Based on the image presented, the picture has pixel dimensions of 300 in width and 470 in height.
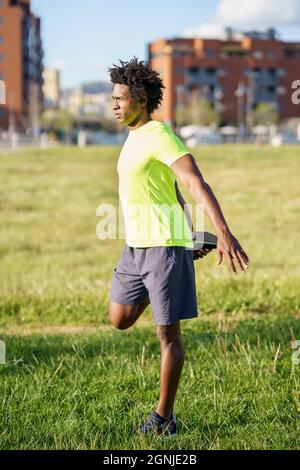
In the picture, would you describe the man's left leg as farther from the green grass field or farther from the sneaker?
the green grass field

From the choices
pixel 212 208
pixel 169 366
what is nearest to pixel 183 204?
pixel 212 208

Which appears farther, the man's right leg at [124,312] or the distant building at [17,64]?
the distant building at [17,64]

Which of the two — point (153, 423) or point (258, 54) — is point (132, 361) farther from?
point (258, 54)

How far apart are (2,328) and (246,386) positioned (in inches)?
118

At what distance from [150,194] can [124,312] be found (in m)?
0.68

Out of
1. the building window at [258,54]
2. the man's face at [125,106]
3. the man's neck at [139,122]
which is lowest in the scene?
the man's neck at [139,122]

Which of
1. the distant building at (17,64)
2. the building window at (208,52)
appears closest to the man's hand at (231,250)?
the distant building at (17,64)

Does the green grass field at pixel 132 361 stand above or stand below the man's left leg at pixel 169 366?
below

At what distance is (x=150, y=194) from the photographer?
3977 mm

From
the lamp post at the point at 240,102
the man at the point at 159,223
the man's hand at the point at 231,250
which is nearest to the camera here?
the man's hand at the point at 231,250

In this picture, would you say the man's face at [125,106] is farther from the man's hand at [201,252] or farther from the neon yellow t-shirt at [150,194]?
the man's hand at [201,252]

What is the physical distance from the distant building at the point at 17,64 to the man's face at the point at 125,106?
277 feet

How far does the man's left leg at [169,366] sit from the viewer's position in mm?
3967

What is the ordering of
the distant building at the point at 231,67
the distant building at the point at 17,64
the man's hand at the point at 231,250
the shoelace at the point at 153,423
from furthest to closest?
the distant building at the point at 231,67, the distant building at the point at 17,64, the shoelace at the point at 153,423, the man's hand at the point at 231,250
